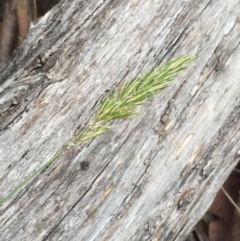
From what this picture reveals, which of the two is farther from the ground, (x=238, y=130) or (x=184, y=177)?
(x=238, y=130)

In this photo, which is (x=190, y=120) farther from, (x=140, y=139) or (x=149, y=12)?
(x=149, y=12)

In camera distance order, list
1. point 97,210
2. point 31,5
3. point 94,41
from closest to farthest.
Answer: point 97,210 < point 94,41 < point 31,5

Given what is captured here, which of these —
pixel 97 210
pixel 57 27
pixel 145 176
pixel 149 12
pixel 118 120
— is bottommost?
pixel 97 210

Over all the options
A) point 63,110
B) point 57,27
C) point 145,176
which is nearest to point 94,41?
point 57,27

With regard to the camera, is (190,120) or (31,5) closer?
(190,120)

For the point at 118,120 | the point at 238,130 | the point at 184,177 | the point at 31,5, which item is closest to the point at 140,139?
the point at 118,120

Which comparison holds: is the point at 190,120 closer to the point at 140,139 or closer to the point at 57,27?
the point at 140,139

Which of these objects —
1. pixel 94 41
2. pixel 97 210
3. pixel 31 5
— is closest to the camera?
pixel 97 210
